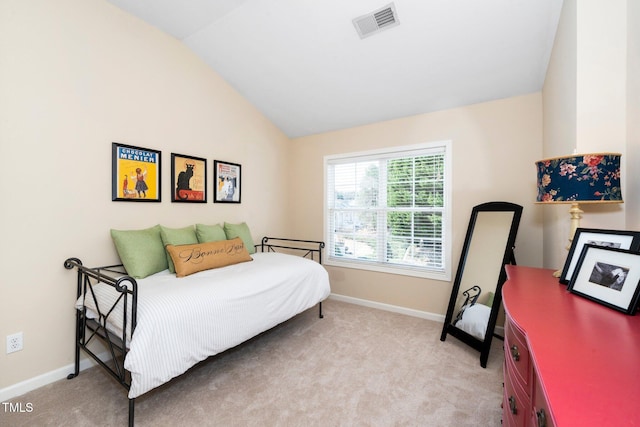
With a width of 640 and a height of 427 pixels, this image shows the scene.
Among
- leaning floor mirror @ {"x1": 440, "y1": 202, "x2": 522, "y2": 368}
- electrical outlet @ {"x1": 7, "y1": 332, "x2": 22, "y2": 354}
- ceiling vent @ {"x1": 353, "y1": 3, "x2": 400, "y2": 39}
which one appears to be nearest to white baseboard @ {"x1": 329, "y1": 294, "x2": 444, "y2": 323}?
leaning floor mirror @ {"x1": 440, "y1": 202, "x2": 522, "y2": 368}

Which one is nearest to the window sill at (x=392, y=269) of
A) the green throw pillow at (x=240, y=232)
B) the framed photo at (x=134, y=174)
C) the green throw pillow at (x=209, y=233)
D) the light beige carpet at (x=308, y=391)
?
the light beige carpet at (x=308, y=391)

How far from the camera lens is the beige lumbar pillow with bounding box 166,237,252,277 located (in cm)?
229

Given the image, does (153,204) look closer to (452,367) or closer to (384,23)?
(384,23)

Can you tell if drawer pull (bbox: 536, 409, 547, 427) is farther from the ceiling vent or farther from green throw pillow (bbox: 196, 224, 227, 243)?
green throw pillow (bbox: 196, 224, 227, 243)

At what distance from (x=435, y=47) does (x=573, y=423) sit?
2.65 metres

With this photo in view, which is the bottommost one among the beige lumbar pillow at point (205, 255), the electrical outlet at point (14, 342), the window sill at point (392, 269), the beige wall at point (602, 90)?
the electrical outlet at point (14, 342)

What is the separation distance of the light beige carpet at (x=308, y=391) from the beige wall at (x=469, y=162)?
0.79 metres

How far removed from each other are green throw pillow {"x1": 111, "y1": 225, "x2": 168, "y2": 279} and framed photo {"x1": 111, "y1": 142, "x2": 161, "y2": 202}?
1.08 feet

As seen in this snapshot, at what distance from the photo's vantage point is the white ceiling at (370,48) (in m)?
2.10

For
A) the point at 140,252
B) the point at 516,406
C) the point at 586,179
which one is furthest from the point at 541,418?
the point at 140,252

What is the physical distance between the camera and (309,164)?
13.2 feet

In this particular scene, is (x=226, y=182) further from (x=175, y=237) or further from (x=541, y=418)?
(x=541, y=418)

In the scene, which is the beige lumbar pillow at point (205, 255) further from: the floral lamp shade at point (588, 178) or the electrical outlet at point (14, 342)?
the floral lamp shade at point (588, 178)

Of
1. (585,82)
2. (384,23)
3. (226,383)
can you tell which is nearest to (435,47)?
(384,23)
